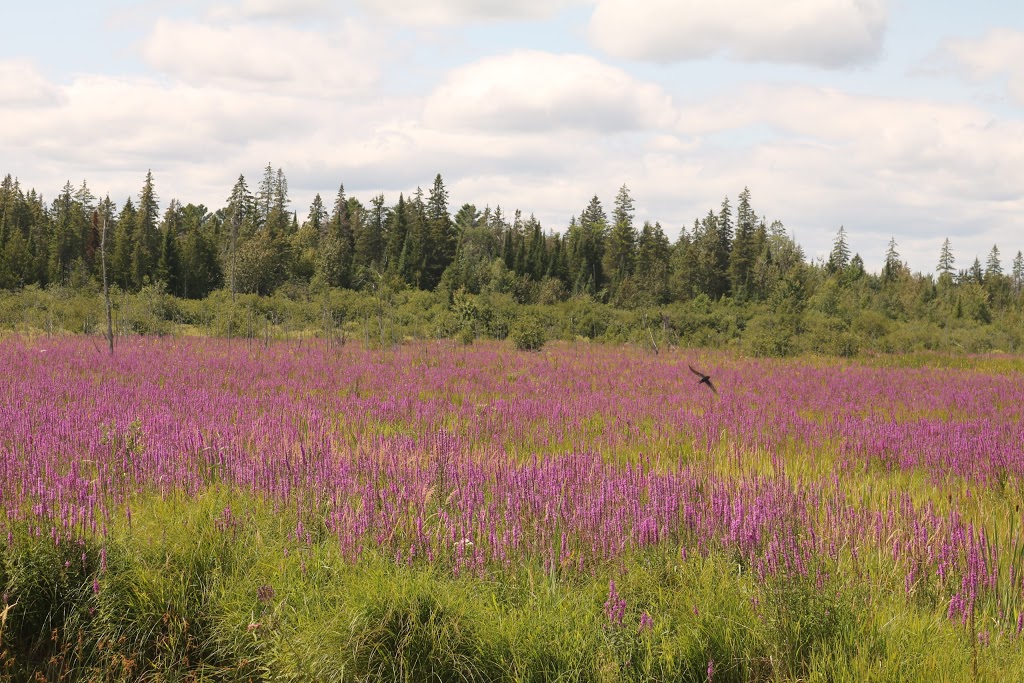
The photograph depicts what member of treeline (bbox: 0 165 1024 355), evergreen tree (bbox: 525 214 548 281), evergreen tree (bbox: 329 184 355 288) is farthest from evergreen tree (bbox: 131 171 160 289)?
evergreen tree (bbox: 525 214 548 281)

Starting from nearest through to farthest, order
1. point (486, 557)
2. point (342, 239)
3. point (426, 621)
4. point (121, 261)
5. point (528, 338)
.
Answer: point (426, 621) → point (486, 557) → point (528, 338) → point (121, 261) → point (342, 239)

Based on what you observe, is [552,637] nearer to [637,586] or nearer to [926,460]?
[637,586]

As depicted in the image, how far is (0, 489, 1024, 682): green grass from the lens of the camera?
321 cm

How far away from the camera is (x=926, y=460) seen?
7375 mm

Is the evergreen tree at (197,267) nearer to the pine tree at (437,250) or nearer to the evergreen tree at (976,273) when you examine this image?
the pine tree at (437,250)

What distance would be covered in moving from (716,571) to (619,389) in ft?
30.7

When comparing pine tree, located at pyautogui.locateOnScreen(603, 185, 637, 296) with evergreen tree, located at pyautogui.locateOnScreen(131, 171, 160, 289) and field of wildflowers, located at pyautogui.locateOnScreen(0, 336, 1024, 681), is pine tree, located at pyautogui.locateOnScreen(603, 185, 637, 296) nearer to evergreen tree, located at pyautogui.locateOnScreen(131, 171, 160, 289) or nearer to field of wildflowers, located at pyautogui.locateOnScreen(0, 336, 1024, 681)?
evergreen tree, located at pyautogui.locateOnScreen(131, 171, 160, 289)

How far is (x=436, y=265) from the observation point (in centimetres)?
7525

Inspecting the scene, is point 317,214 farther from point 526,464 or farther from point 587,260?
point 526,464

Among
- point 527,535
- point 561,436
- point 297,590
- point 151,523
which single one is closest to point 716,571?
point 527,535

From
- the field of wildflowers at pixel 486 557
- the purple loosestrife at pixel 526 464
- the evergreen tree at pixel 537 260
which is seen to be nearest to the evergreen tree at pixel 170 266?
the evergreen tree at pixel 537 260

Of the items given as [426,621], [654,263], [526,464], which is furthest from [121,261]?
[426,621]

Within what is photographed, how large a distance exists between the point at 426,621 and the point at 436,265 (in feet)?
239

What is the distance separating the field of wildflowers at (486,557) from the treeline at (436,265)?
4299 centimetres
